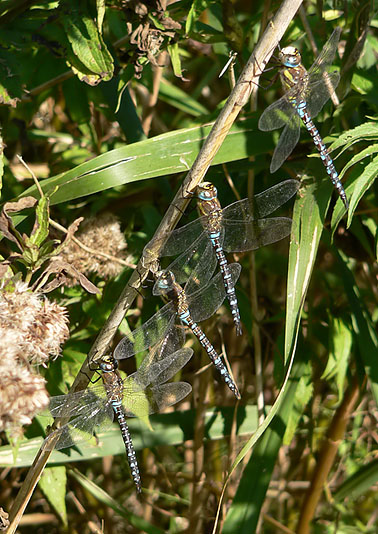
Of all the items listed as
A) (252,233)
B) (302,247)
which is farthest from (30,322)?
(252,233)

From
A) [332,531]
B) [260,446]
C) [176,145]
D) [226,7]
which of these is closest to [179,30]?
[226,7]

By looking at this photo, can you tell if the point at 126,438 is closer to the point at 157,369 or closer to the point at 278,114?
the point at 157,369

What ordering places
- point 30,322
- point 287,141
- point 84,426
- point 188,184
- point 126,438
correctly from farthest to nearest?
point 287,141 → point 126,438 → point 84,426 → point 188,184 → point 30,322

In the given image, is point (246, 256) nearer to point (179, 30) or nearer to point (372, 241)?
point (372, 241)

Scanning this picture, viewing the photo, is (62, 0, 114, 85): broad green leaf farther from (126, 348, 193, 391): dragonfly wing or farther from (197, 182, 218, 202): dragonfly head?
(126, 348, 193, 391): dragonfly wing

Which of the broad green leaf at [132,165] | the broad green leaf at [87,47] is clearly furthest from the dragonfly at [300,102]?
the broad green leaf at [87,47]

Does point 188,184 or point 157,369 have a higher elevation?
point 188,184

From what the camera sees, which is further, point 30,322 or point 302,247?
point 302,247
